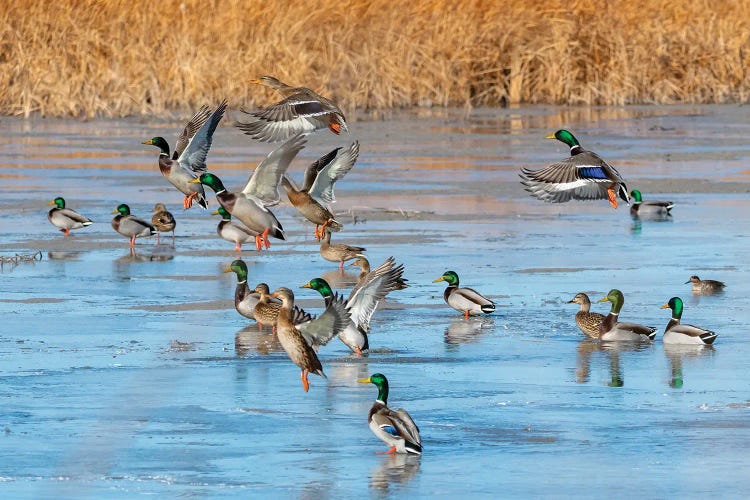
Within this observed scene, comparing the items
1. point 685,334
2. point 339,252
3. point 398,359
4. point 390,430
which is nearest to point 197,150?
point 339,252

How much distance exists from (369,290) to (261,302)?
83 centimetres

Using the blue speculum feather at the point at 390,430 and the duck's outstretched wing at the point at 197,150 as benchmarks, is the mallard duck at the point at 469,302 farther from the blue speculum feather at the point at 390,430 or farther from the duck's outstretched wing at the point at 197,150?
the duck's outstretched wing at the point at 197,150

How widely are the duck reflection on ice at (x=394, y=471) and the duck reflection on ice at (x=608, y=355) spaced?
189 centimetres

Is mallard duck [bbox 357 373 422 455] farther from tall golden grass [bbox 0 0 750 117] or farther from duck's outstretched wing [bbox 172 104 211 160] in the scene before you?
tall golden grass [bbox 0 0 750 117]

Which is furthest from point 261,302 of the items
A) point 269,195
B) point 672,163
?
point 672,163

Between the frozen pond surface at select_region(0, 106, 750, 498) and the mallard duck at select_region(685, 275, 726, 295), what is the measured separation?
120 mm

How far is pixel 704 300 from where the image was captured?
11500 mm

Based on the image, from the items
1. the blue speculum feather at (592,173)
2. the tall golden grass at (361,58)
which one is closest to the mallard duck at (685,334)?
the blue speculum feather at (592,173)

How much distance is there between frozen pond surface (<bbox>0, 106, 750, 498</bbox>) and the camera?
6980mm

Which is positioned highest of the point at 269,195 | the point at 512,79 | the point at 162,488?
the point at 512,79

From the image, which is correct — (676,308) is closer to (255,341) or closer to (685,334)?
(685,334)

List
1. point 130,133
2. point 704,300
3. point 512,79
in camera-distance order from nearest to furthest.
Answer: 1. point 704,300
2. point 130,133
3. point 512,79

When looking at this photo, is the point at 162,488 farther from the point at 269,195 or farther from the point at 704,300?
the point at 269,195

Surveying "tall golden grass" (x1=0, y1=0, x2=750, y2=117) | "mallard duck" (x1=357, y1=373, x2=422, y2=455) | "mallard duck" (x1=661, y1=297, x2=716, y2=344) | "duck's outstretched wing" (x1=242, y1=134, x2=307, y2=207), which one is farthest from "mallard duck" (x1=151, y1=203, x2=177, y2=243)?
"tall golden grass" (x1=0, y1=0, x2=750, y2=117)
